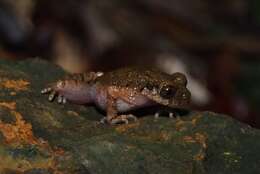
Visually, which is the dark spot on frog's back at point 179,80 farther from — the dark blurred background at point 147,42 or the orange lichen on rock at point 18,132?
the dark blurred background at point 147,42

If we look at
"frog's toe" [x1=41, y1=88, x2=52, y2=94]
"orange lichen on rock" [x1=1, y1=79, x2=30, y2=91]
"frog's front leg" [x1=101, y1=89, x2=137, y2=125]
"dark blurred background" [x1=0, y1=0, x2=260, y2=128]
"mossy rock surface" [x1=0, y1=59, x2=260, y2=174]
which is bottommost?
"mossy rock surface" [x1=0, y1=59, x2=260, y2=174]

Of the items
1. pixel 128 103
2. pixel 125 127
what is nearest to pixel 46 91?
pixel 128 103

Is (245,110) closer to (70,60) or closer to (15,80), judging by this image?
(70,60)

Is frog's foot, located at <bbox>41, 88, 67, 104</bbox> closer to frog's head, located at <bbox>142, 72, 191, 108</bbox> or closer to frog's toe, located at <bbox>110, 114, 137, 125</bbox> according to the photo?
frog's toe, located at <bbox>110, 114, 137, 125</bbox>

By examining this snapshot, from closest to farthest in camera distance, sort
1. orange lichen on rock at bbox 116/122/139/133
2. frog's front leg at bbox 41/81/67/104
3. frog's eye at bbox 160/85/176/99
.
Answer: orange lichen on rock at bbox 116/122/139/133
frog's eye at bbox 160/85/176/99
frog's front leg at bbox 41/81/67/104

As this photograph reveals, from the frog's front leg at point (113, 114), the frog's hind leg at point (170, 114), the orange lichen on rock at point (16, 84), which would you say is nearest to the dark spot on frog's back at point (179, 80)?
the frog's hind leg at point (170, 114)

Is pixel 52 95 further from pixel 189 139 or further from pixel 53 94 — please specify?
pixel 189 139

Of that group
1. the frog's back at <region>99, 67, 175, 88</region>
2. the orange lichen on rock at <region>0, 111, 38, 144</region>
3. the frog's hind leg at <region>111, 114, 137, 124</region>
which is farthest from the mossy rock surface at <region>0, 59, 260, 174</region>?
the frog's back at <region>99, 67, 175, 88</region>
